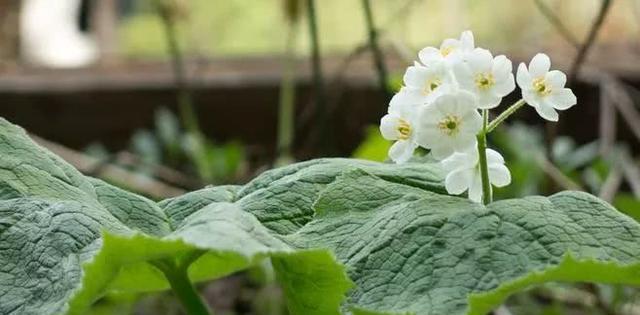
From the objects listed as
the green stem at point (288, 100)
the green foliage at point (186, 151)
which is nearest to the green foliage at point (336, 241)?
the green stem at point (288, 100)

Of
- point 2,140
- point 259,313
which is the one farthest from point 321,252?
point 259,313

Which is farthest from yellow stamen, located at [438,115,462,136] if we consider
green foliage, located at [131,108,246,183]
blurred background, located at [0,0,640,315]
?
green foliage, located at [131,108,246,183]

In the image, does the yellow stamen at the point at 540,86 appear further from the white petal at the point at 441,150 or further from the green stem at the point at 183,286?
the green stem at the point at 183,286

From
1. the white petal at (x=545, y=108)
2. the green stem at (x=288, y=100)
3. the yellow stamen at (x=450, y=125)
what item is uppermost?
the yellow stamen at (x=450, y=125)

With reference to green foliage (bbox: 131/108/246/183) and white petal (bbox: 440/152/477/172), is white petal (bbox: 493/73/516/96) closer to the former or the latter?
white petal (bbox: 440/152/477/172)

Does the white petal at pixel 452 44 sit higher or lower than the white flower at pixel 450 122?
higher

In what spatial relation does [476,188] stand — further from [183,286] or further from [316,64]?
[316,64]

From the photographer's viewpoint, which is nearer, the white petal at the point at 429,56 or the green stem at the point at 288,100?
the white petal at the point at 429,56
